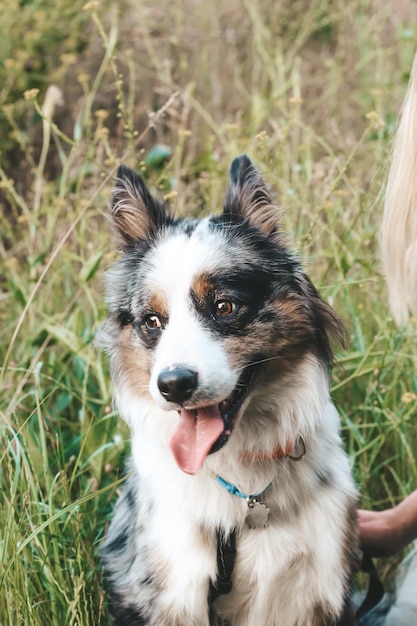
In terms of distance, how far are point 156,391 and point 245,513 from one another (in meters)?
0.52

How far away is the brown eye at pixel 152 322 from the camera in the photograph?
230cm

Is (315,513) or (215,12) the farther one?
(215,12)

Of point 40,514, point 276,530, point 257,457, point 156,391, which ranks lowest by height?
point 40,514

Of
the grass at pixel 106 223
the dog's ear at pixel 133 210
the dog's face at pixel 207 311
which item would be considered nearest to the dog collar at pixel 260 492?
the dog's face at pixel 207 311

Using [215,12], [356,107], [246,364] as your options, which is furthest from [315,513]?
[215,12]

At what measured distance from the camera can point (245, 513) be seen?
2.29 m

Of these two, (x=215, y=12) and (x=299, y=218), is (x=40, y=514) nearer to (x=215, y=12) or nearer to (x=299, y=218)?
(x=299, y=218)

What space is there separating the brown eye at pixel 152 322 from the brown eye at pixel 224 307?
18 centimetres

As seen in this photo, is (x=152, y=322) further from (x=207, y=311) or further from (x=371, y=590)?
(x=371, y=590)

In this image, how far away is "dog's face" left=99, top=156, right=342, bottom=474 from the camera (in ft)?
6.85

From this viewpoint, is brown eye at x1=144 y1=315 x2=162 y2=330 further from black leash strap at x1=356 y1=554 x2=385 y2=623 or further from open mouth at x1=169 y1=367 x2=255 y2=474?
black leash strap at x1=356 y1=554 x2=385 y2=623

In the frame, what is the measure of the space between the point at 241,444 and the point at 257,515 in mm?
215

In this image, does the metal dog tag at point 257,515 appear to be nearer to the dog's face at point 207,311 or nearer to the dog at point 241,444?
the dog at point 241,444

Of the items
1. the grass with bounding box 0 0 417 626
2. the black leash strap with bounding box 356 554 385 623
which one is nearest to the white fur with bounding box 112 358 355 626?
the grass with bounding box 0 0 417 626
